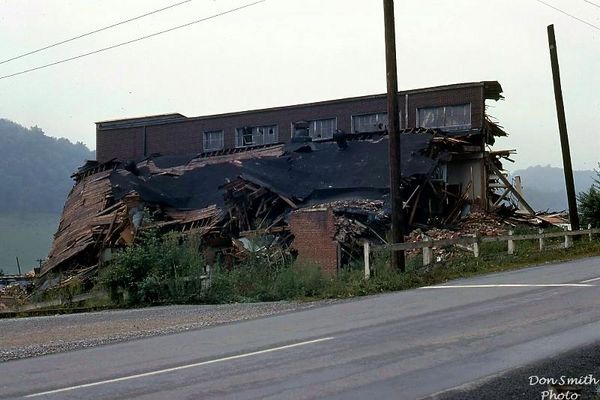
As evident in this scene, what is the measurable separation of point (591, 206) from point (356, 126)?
49.6 ft

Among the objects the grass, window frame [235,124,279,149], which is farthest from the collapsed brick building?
the grass

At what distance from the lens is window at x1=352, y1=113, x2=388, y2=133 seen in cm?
4584

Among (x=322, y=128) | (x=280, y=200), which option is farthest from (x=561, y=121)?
(x=322, y=128)

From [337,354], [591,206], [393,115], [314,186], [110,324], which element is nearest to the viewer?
[337,354]

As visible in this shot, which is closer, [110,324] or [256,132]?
[110,324]

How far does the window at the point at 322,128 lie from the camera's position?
47656 mm

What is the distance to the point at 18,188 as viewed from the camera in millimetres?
108188

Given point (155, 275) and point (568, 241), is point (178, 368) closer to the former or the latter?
point (155, 275)

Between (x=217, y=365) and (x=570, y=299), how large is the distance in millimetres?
7601

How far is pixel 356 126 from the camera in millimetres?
46781

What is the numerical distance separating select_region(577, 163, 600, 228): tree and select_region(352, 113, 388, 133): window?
1274cm

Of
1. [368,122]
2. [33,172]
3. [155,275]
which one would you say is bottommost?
[155,275]

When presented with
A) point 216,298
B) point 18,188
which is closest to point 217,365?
point 216,298

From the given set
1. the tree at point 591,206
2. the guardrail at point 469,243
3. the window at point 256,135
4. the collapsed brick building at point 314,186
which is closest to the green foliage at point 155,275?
the guardrail at point 469,243
